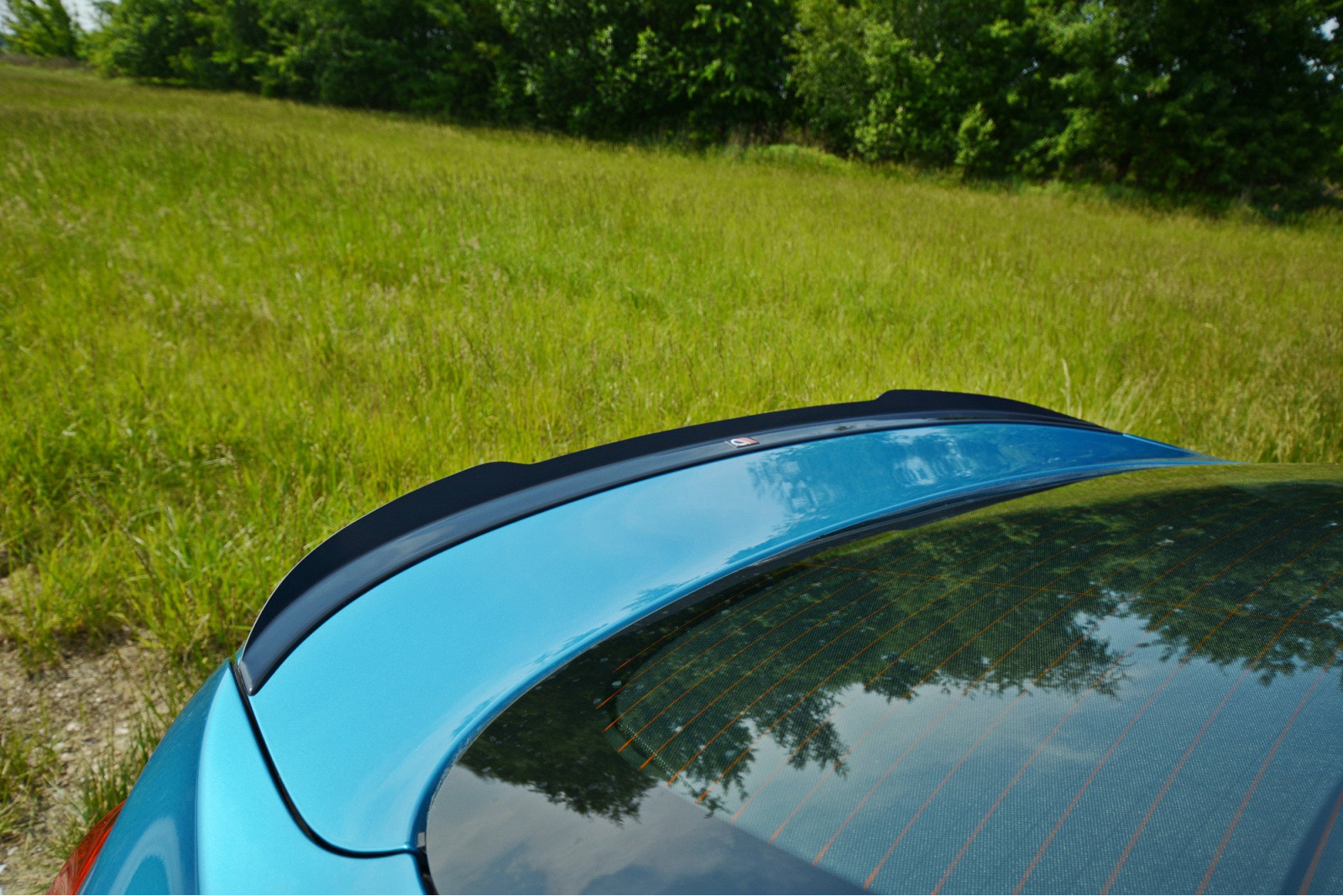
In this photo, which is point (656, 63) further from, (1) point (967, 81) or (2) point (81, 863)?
(2) point (81, 863)

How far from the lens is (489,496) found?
1.30m

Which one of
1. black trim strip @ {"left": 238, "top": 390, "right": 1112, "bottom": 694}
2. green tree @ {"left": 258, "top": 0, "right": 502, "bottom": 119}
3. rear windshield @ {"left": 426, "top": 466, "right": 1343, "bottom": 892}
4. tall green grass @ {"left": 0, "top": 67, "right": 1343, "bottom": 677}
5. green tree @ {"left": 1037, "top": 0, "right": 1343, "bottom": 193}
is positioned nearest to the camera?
rear windshield @ {"left": 426, "top": 466, "right": 1343, "bottom": 892}

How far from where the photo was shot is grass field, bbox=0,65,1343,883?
2.29 m

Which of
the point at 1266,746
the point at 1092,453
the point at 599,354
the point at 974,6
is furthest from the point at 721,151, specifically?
the point at 1266,746

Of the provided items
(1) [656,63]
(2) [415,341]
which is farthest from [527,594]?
(1) [656,63]

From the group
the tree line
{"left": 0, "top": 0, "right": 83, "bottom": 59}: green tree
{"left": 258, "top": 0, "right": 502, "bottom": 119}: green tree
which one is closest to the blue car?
the tree line

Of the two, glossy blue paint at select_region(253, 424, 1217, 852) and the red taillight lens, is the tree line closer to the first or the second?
glossy blue paint at select_region(253, 424, 1217, 852)

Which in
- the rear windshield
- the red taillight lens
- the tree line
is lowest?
the red taillight lens

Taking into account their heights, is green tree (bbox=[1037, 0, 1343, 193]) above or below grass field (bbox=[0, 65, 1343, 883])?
above

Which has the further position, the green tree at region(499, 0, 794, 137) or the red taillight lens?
the green tree at region(499, 0, 794, 137)

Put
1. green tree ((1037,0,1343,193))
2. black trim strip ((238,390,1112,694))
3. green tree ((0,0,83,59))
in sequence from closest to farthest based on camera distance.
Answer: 1. black trim strip ((238,390,1112,694))
2. green tree ((1037,0,1343,193))
3. green tree ((0,0,83,59))

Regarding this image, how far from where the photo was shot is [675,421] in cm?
321

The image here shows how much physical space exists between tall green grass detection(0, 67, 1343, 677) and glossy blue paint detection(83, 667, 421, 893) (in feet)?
4.56

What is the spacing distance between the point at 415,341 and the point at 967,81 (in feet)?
60.1
